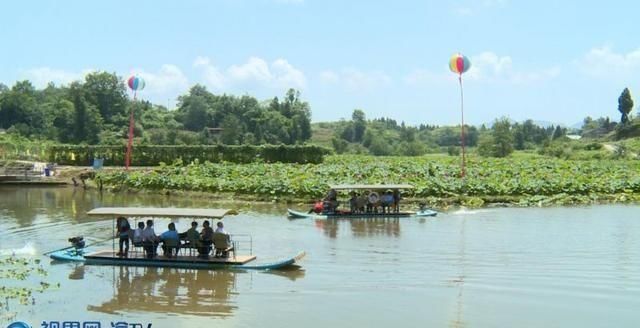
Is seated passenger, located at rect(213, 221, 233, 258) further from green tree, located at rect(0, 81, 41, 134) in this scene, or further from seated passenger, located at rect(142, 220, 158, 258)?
green tree, located at rect(0, 81, 41, 134)

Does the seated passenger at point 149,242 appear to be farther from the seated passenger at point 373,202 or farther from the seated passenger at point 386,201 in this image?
the seated passenger at point 386,201

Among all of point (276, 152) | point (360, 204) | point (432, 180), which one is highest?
point (276, 152)

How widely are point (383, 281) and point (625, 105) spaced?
85373mm

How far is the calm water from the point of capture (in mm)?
14320

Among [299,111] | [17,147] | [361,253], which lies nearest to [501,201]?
[361,253]

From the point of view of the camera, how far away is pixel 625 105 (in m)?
92.9

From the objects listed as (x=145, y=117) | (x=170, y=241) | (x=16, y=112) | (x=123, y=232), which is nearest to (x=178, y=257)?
(x=170, y=241)

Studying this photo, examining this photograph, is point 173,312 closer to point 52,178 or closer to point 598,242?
point 598,242

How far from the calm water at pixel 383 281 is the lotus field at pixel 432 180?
9.63 meters

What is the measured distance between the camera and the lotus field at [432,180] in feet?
123

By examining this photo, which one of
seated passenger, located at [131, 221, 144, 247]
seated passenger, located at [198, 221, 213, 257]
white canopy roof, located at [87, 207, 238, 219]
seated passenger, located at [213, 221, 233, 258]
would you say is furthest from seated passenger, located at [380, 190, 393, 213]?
seated passenger, located at [131, 221, 144, 247]

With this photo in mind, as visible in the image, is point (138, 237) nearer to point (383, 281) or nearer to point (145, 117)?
point (383, 281)

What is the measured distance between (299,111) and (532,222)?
77.9m

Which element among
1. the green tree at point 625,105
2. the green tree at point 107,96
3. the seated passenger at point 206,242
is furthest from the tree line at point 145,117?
the seated passenger at point 206,242
